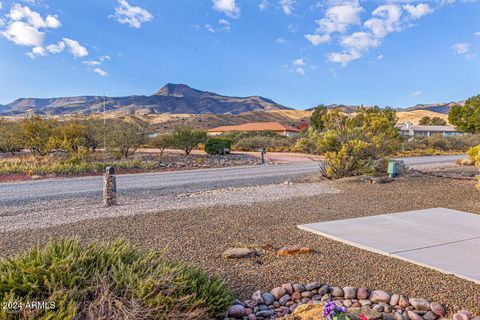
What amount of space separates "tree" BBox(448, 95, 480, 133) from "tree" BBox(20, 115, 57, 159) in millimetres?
46831

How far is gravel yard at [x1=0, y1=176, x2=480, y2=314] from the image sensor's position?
4211 millimetres

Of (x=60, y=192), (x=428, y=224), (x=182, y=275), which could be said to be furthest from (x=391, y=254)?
(x=60, y=192)

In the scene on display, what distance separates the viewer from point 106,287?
3207 millimetres

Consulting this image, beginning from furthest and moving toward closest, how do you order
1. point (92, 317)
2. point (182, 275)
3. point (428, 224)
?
1. point (428, 224)
2. point (182, 275)
3. point (92, 317)

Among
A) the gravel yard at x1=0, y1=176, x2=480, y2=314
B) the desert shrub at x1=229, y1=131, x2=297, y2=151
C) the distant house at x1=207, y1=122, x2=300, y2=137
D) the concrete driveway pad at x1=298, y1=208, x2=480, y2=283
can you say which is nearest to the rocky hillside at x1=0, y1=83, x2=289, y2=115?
the distant house at x1=207, y1=122, x2=300, y2=137

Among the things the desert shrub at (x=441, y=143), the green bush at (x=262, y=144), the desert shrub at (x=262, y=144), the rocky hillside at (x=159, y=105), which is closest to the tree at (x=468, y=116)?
the desert shrub at (x=441, y=143)

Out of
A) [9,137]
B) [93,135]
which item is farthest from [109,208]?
[9,137]

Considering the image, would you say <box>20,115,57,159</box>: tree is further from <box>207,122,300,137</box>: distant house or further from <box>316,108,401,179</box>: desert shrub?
<box>207,122,300,137</box>: distant house

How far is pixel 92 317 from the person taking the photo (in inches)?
116

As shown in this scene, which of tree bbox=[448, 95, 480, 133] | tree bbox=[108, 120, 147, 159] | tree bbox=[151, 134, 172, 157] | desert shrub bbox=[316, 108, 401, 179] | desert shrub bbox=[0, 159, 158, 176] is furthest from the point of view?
tree bbox=[448, 95, 480, 133]

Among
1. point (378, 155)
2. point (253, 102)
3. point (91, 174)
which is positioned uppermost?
point (253, 102)

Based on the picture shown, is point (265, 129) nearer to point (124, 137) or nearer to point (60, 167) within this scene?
point (124, 137)

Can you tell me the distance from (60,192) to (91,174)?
21.4 feet

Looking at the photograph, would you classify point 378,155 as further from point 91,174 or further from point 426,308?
point 91,174
